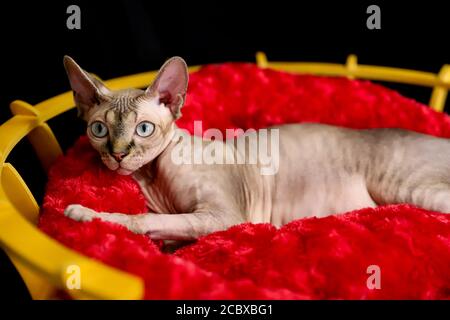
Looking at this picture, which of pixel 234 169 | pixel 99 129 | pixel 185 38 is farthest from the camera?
pixel 185 38

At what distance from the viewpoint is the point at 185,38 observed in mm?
2158

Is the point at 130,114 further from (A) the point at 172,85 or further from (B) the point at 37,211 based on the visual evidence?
(B) the point at 37,211

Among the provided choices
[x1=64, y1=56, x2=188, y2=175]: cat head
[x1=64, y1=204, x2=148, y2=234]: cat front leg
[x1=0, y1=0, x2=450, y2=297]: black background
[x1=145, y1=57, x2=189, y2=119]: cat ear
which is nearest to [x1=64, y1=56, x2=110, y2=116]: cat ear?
[x1=64, y1=56, x2=188, y2=175]: cat head

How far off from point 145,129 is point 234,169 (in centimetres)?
30

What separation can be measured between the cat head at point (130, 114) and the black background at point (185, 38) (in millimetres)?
604

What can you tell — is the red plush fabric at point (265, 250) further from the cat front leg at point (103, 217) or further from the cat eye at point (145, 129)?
the cat eye at point (145, 129)

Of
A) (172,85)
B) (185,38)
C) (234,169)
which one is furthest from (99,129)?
(185,38)

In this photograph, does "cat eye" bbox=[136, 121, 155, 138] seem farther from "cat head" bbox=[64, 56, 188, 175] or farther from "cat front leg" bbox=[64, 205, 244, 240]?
"cat front leg" bbox=[64, 205, 244, 240]

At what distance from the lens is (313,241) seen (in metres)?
1.06

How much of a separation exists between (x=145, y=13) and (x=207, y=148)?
34.6 inches

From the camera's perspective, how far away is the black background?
5.98 feet
